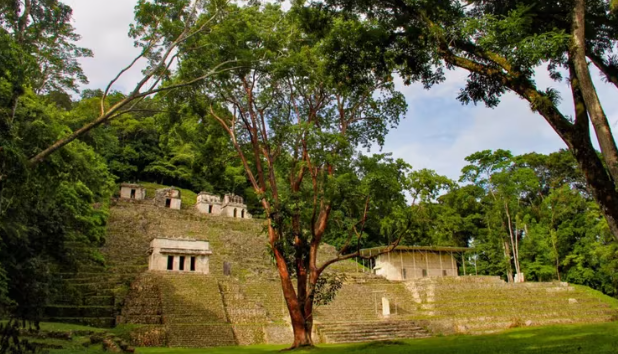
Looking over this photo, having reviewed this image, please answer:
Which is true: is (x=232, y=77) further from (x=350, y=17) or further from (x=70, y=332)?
(x=70, y=332)

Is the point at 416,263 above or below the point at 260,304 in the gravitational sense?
above

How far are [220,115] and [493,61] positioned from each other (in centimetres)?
988

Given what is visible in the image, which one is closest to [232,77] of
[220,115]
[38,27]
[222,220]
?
[220,115]

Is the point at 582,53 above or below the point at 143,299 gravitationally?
above

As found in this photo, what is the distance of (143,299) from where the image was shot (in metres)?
20.1

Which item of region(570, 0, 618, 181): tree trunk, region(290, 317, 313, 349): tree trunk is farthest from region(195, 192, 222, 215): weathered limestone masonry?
region(570, 0, 618, 181): tree trunk

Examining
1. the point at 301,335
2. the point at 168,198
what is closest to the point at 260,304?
the point at 301,335

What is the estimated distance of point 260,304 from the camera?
73.4ft

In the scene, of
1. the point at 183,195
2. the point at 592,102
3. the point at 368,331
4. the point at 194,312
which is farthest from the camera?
the point at 183,195

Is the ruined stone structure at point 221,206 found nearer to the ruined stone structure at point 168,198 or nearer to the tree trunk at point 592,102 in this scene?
the ruined stone structure at point 168,198

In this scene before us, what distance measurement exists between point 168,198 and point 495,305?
1215 inches

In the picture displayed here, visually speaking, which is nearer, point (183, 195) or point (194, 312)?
point (194, 312)

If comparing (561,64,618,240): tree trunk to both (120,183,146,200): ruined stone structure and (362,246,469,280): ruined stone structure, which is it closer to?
(362,246,469,280): ruined stone structure

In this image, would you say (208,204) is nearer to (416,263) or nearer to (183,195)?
(183,195)
